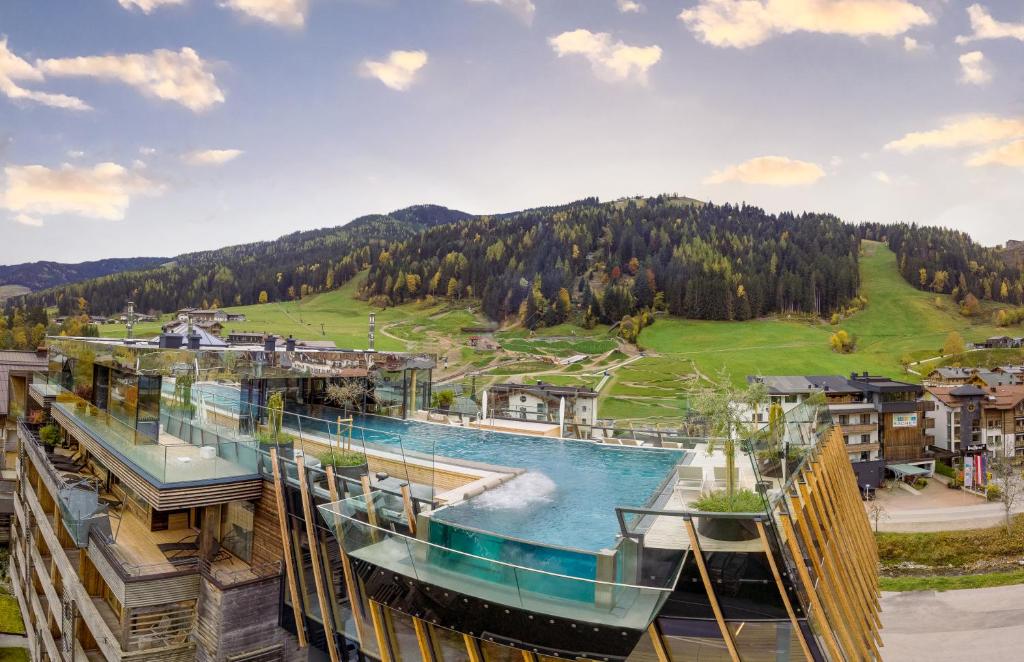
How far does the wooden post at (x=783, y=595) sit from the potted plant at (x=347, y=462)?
5357 mm

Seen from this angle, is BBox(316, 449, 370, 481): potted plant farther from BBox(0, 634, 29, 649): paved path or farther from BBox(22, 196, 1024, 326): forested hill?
BBox(22, 196, 1024, 326): forested hill

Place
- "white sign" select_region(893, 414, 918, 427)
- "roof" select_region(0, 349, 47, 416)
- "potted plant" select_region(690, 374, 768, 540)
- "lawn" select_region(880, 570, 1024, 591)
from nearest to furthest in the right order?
"potted plant" select_region(690, 374, 768, 540) < "roof" select_region(0, 349, 47, 416) < "lawn" select_region(880, 570, 1024, 591) < "white sign" select_region(893, 414, 918, 427)

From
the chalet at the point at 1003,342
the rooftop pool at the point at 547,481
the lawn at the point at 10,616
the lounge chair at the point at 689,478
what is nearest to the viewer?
the lounge chair at the point at 689,478

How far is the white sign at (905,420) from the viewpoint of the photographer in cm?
4512

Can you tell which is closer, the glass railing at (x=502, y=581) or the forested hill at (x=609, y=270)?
the glass railing at (x=502, y=581)

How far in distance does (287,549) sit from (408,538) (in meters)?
3.56

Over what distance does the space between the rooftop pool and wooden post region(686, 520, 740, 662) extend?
1.64 metres

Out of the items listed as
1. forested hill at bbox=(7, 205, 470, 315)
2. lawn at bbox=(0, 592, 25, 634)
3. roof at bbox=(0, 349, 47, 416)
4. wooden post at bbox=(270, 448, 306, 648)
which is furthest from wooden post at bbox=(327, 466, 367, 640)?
forested hill at bbox=(7, 205, 470, 315)

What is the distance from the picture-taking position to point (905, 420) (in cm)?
4528

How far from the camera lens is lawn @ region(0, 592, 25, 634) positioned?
1847 centimetres

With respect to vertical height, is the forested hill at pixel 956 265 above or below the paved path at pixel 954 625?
above

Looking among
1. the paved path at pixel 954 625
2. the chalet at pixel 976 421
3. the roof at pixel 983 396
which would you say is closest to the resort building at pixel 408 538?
the paved path at pixel 954 625

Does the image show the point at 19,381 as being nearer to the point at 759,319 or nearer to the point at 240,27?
the point at 240,27

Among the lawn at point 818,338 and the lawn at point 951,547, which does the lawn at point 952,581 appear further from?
the lawn at point 818,338
